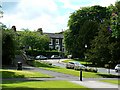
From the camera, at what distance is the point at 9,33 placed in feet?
188

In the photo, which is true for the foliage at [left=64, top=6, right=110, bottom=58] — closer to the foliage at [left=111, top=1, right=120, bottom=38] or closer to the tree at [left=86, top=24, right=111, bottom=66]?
the tree at [left=86, top=24, right=111, bottom=66]

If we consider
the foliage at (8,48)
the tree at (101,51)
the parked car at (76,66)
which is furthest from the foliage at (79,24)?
the tree at (101,51)

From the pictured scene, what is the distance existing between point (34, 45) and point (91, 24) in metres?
22.3

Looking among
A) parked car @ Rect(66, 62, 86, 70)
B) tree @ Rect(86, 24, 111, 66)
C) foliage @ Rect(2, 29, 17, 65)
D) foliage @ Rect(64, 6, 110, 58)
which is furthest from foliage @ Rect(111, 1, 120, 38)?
foliage @ Rect(64, 6, 110, 58)

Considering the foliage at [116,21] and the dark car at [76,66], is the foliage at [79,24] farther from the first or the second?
the foliage at [116,21]

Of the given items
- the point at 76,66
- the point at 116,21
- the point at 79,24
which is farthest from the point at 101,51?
the point at 79,24

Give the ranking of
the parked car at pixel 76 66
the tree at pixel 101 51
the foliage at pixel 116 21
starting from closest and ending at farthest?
the foliage at pixel 116 21
the tree at pixel 101 51
the parked car at pixel 76 66

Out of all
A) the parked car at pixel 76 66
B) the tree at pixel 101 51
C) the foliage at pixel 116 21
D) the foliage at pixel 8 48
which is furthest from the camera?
the foliage at pixel 8 48

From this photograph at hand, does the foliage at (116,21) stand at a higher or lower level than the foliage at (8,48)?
higher

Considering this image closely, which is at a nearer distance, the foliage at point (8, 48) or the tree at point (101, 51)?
the tree at point (101, 51)

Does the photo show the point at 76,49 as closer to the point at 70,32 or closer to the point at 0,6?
the point at 70,32

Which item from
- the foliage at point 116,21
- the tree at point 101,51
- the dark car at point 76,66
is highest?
the foliage at point 116,21

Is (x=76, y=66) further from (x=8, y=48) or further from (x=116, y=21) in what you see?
(x=116, y=21)

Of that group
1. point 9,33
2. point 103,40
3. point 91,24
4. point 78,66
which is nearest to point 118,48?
point 103,40
